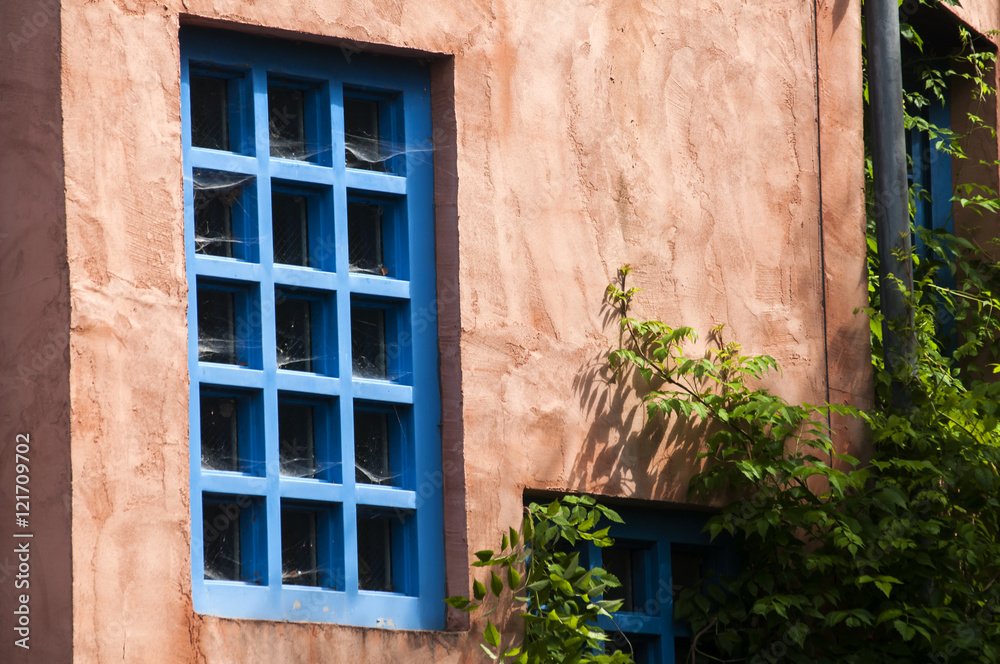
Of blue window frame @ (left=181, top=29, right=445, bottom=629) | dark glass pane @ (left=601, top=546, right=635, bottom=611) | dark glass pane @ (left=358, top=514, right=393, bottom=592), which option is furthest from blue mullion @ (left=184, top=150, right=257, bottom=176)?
dark glass pane @ (left=601, top=546, right=635, bottom=611)

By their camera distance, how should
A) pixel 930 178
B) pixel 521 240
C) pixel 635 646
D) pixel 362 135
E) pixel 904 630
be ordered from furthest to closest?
pixel 930 178
pixel 635 646
pixel 904 630
pixel 521 240
pixel 362 135

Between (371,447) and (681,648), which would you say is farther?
(681,648)

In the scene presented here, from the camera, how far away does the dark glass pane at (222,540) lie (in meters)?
5.31

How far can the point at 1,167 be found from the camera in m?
5.21

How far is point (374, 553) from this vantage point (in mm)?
5715

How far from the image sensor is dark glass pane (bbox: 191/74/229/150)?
5594 millimetres

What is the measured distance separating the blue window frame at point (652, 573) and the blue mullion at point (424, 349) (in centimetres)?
78

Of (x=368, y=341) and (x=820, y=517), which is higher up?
(x=368, y=341)

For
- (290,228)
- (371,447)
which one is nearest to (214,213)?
(290,228)

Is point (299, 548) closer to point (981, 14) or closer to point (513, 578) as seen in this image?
point (513, 578)

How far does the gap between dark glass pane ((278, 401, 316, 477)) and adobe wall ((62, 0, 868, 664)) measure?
20.1 inches

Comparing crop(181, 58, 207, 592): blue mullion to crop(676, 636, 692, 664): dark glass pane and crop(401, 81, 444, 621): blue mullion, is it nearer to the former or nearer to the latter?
crop(401, 81, 444, 621): blue mullion

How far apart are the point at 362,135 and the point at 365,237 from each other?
43 cm

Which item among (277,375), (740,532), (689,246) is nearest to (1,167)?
(277,375)
